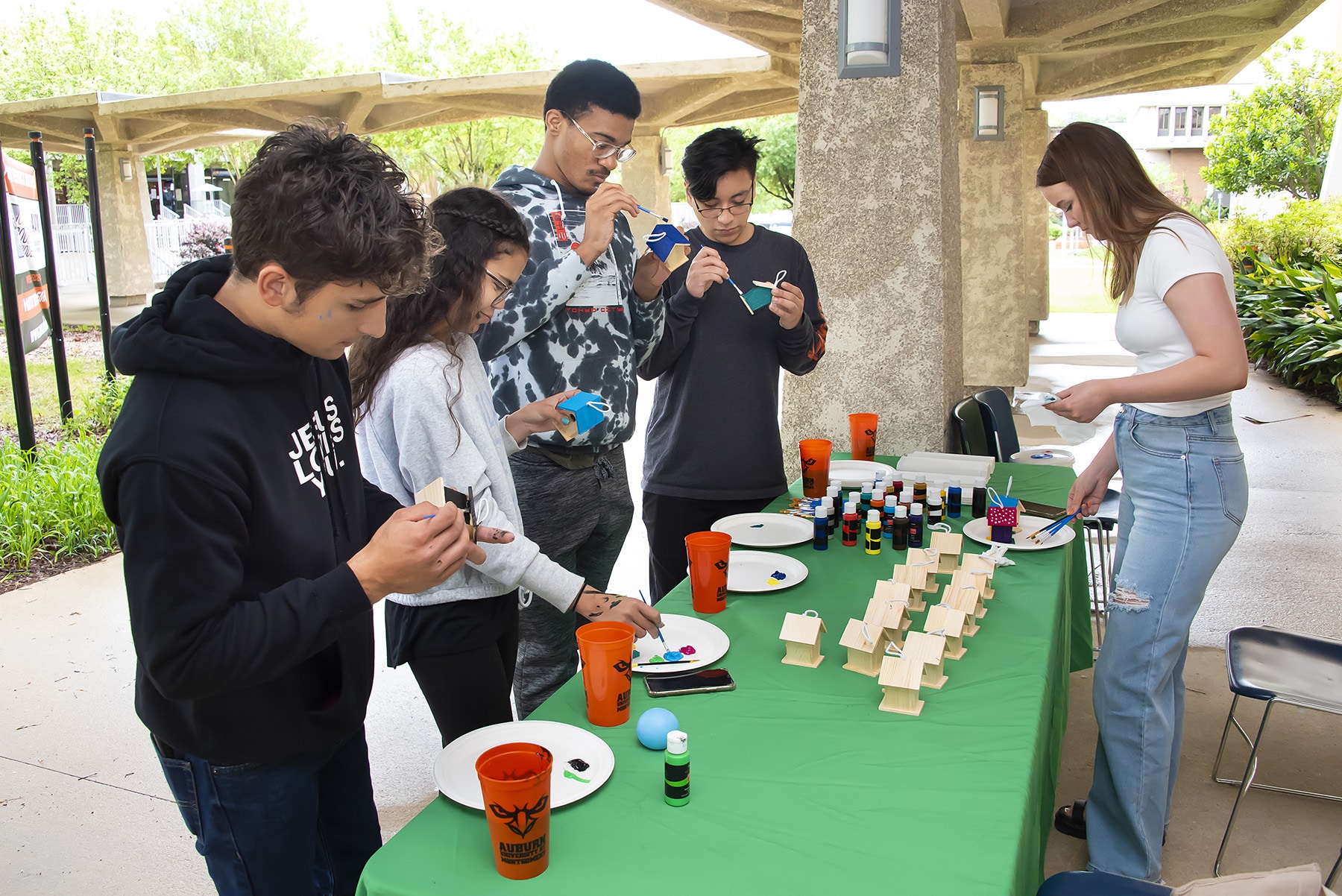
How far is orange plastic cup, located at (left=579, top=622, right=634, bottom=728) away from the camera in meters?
1.45

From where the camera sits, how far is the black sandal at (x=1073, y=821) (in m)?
2.55

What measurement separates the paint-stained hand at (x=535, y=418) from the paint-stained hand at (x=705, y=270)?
0.72 metres

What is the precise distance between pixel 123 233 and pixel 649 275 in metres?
18.2

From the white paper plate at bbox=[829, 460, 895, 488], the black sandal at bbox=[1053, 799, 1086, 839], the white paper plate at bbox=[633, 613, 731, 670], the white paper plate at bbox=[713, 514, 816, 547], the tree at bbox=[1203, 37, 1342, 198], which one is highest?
the tree at bbox=[1203, 37, 1342, 198]

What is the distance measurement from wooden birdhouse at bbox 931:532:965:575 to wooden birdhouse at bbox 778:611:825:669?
56 centimetres

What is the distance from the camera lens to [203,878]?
250 cm

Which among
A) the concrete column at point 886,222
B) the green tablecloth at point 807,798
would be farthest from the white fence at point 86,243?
the green tablecloth at point 807,798

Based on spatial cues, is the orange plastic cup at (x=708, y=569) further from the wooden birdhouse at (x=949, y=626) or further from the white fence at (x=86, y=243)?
the white fence at (x=86, y=243)

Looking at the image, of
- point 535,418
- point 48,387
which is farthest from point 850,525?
point 48,387

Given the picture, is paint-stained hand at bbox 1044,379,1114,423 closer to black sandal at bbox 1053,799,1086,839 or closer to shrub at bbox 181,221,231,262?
black sandal at bbox 1053,799,1086,839

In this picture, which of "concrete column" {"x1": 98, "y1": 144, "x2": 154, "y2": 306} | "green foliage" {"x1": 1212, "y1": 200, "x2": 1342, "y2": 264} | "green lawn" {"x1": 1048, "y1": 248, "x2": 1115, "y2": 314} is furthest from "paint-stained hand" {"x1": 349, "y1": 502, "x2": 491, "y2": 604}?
"concrete column" {"x1": 98, "y1": 144, "x2": 154, "y2": 306}

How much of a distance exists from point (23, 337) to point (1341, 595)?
7.35 meters

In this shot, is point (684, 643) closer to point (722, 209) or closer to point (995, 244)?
point (722, 209)

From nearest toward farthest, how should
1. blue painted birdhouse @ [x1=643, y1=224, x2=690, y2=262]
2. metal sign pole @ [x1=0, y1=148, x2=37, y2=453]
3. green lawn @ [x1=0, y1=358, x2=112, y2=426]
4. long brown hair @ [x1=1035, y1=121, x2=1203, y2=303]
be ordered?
long brown hair @ [x1=1035, y1=121, x2=1203, y2=303] < blue painted birdhouse @ [x1=643, y1=224, x2=690, y2=262] < metal sign pole @ [x1=0, y1=148, x2=37, y2=453] < green lawn @ [x1=0, y1=358, x2=112, y2=426]
